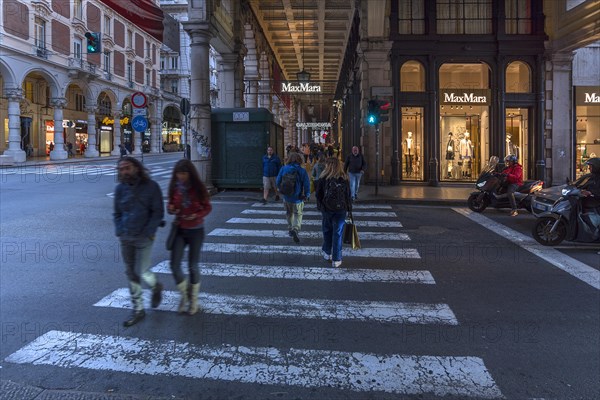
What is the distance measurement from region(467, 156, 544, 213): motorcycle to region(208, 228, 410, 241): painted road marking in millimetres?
4330

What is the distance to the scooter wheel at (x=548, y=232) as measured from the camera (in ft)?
27.4

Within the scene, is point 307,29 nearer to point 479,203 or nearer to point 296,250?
point 479,203

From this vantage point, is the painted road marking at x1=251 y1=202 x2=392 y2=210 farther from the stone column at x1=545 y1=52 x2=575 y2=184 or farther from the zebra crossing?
the stone column at x1=545 y1=52 x2=575 y2=184

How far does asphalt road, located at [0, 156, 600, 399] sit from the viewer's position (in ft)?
11.6

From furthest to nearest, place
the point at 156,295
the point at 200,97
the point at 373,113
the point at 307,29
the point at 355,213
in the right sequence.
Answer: the point at 307,29
the point at 373,113
the point at 200,97
the point at 355,213
the point at 156,295

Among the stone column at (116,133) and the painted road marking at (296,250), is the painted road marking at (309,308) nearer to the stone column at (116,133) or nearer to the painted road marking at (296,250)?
the painted road marking at (296,250)

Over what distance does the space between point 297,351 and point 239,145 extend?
43.2 feet

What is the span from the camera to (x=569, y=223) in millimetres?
8219

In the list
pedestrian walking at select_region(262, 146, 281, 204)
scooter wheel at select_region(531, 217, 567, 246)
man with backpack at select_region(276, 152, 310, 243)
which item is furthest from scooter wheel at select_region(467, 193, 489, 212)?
man with backpack at select_region(276, 152, 310, 243)

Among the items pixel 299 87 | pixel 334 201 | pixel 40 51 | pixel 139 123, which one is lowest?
pixel 334 201

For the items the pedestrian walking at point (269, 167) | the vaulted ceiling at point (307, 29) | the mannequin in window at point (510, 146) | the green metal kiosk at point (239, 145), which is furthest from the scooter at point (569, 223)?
the vaulted ceiling at point (307, 29)

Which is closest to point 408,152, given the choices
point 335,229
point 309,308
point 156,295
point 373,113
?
point 373,113

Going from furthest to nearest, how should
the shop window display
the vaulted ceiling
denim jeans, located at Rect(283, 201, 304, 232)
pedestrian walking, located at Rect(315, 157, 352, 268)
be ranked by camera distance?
the vaulted ceiling, the shop window display, denim jeans, located at Rect(283, 201, 304, 232), pedestrian walking, located at Rect(315, 157, 352, 268)

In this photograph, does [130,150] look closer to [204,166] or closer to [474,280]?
[204,166]
